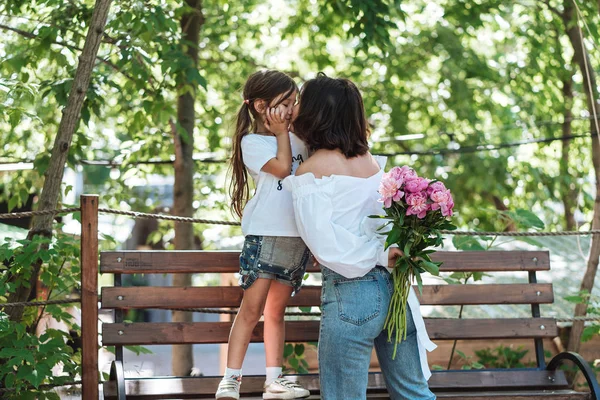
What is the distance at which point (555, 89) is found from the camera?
1194 centimetres

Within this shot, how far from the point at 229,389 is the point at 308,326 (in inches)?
31.2

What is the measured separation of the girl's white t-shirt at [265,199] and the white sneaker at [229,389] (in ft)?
2.00

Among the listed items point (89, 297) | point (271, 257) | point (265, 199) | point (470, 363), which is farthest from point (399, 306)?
point (470, 363)

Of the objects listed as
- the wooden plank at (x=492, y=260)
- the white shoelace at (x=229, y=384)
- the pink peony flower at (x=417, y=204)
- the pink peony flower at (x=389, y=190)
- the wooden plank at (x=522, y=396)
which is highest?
the pink peony flower at (x=389, y=190)

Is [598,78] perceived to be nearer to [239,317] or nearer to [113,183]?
[113,183]

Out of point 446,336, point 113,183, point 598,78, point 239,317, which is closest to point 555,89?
point 598,78

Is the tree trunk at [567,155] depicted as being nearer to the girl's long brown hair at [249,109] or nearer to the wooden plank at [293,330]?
the wooden plank at [293,330]

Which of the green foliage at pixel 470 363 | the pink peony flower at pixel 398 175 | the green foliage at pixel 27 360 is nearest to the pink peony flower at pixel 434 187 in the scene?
the pink peony flower at pixel 398 175

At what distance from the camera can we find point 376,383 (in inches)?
156

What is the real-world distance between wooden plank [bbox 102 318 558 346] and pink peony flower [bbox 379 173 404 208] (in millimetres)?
1245

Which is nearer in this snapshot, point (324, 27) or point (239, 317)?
point (239, 317)

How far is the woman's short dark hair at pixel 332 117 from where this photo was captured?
305 cm

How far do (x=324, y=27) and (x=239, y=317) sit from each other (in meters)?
6.88

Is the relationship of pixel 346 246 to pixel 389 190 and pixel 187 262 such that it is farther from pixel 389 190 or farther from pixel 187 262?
pixel 187 262
